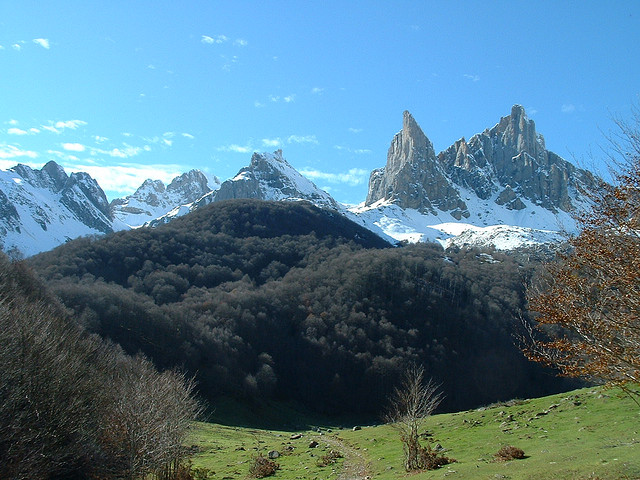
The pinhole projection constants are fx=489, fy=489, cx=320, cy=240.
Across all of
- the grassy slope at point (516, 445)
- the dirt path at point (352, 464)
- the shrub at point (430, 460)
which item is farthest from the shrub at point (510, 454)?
the dirt path at point (352, 464)

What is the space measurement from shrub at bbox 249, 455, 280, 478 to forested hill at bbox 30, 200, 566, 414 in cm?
4869

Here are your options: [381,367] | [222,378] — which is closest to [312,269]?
[381,367]

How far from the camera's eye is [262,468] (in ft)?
84.2

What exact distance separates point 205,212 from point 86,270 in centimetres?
7174

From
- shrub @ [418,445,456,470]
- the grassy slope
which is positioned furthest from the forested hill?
shrub @ [418,445,456,470]

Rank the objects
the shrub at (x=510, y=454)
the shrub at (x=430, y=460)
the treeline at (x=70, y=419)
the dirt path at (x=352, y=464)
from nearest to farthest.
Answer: the treeline at (x=70, y=419) < the shrub at (x=510, y=454) < the shrub at (x=430, y=460) < the dirt path at (x=352, y=464)

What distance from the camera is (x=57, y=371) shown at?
2048 centimetres

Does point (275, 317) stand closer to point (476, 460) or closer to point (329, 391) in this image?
point (329, 391)

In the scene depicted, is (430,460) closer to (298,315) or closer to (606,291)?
(606,291)

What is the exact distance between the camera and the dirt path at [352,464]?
23.3 meters

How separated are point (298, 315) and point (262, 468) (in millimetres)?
80354

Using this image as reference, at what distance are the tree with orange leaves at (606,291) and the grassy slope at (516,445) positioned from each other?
469 cm

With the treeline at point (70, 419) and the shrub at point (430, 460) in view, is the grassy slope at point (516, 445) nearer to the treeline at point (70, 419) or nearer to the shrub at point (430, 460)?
the shrub at point (430, 460)

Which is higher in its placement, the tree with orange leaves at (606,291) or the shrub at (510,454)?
the tree with orange leaves at (606,291)
